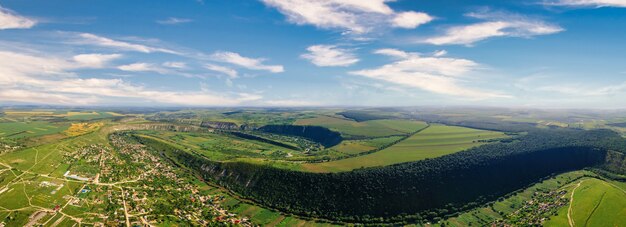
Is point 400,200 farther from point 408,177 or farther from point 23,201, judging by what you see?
point 23,201

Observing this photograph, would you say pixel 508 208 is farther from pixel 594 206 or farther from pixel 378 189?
pixel 378 189

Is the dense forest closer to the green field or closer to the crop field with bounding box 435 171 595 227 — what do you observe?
the crop field with bounding box 435 171 595 227

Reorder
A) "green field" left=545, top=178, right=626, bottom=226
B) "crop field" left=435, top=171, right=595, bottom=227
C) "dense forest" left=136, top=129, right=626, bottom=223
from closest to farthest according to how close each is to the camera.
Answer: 1. "green field" left=545, top=178, right=626, bottom=226
2. "crop field" left=435, top=171, right=595, bottom=227
3. "dense forest" left=136, top=129, right=626, bottom=223

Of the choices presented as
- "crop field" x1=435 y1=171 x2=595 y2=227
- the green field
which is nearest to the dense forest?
"crop field" x1=435 y1=171 x2=595 y2=227

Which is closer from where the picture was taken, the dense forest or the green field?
the green field

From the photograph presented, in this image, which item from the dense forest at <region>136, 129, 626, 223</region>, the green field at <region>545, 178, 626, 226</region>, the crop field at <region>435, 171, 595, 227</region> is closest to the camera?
the green field at <region>545, 178, 626, 226</region>

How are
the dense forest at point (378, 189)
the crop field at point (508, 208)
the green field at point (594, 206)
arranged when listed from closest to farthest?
1. the green field at point (594, 206)
2. the crop field at point (508, 208)
3. the dense forest at point (378, 189)

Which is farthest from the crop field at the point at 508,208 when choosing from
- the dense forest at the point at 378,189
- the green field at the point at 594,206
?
the dense forest at the point at 378,189

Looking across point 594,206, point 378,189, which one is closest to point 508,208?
point 594,206

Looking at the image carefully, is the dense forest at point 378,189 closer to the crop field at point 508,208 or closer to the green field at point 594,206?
the crop field at point 508,208
